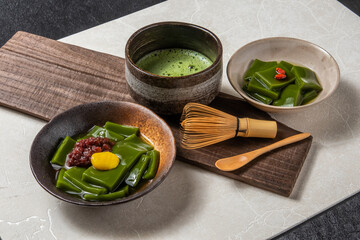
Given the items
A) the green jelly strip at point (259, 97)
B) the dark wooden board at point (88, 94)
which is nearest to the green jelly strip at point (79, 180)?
the dark wooden board at point (88, 94)

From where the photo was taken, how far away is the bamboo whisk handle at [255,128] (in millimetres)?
1221

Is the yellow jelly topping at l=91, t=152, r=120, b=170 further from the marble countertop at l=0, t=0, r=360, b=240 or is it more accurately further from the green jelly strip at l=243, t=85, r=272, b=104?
the green jelly strip at l=243, t=85, r=272, b=104

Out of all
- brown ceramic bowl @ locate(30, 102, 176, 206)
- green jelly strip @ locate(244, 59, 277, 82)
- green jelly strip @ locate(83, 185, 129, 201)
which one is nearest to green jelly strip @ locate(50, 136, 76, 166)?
brown ceramic bowl @ locate(30, 102, 176, 206)

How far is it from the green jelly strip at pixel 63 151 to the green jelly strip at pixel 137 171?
18cm

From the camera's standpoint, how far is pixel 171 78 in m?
1.18

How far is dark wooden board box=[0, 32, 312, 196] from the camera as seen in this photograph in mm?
1174

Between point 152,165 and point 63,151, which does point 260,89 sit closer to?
point 152,165

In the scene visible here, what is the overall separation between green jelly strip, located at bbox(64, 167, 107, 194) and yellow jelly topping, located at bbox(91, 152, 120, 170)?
0.04m

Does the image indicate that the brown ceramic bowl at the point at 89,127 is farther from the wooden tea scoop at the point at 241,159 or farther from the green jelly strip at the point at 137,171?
the wooden tea scoop at the point at 241,159

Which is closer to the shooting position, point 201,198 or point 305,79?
point 201,198

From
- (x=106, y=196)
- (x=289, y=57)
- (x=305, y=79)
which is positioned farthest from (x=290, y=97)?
(x=106, y=196)

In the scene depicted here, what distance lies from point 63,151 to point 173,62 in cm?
44

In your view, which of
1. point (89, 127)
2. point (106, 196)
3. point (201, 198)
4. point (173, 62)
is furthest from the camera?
point (173, 62)

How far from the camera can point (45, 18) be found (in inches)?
110
